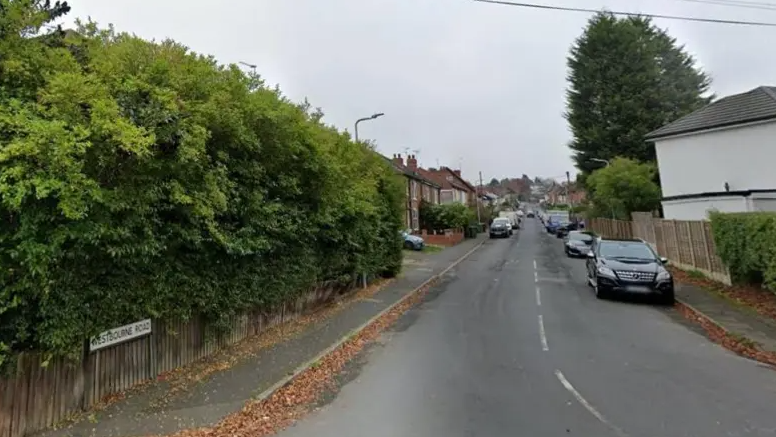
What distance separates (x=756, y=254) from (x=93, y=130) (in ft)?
47.6

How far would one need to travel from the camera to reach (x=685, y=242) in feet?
63.3

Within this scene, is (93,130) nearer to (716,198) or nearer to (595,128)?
(716,198)

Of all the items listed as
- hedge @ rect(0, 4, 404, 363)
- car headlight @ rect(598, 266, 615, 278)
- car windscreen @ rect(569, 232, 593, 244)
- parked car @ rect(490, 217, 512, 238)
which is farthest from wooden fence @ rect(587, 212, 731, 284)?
parked car @ rect(490, 217, 512, 238)

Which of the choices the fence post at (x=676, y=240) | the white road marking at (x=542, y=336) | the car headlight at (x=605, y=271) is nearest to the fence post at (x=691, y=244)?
the fence post at (x=676, y=240)

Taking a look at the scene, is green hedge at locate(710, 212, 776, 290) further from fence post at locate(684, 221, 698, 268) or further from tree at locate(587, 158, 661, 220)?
tree at locate(587, 158, 661, 220)

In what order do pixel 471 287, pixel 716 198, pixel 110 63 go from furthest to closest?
pixel 716 198, pixel 471 287, pixel 110 63

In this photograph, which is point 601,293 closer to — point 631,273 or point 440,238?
point 631,273

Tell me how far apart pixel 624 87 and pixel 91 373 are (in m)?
44.5

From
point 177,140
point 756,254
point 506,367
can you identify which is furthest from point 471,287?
point 177,140

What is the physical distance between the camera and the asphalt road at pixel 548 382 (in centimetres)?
524

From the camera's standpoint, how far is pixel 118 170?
5609 mm

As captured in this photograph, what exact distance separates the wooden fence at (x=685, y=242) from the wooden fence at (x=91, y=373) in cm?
1572

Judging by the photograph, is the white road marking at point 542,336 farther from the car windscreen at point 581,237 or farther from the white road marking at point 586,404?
the car windscreen at point 581,237

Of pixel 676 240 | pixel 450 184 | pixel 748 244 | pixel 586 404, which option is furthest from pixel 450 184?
pixel 586 404
